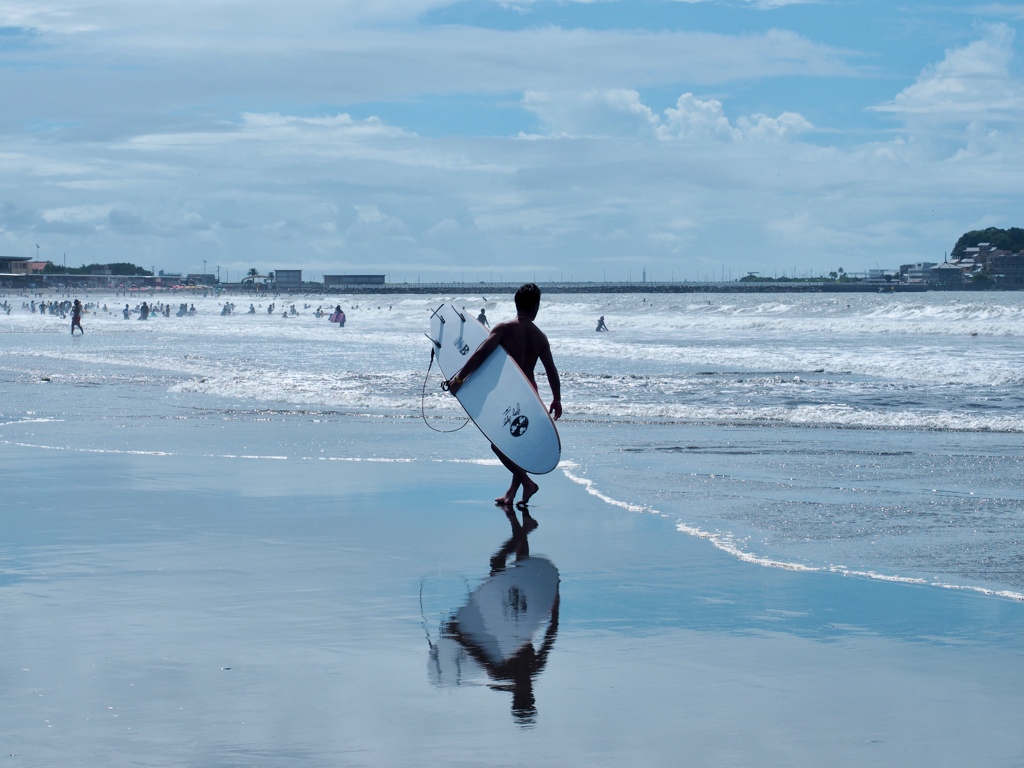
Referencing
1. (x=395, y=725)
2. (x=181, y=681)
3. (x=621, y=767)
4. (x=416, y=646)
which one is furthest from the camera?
(x=416, y=646)

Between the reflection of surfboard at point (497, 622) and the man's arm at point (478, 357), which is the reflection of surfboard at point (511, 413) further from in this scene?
the reflection of surfboard at point (497, 622)

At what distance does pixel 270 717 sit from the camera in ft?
12.9

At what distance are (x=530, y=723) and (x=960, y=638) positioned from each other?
2025 mm

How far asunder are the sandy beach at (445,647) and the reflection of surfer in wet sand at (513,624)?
24 mm

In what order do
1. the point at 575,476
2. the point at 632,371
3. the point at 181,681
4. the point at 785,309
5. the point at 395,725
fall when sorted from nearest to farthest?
the point at 395,725
the point at 181,681
the point at 575,476
the point at 632,371
the point at 785,309

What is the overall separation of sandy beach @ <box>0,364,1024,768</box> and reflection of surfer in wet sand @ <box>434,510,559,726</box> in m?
0.02

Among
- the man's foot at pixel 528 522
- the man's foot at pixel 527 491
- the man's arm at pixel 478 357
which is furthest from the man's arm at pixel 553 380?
the man's foot at pixel 528 522

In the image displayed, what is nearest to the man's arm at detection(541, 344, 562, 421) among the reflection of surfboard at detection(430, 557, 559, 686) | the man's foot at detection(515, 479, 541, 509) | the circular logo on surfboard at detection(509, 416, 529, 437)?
the circular logo on surfboard at detection(509, 416, 529, 437)

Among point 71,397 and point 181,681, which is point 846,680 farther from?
point 71,397

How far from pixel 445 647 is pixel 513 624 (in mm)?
484

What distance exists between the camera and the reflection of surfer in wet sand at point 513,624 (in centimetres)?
440

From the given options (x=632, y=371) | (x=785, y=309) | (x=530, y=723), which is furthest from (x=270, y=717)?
(x=785, y=309)

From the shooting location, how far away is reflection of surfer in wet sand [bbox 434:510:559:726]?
14.4 feet

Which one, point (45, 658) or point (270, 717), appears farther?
point (45, 658)
